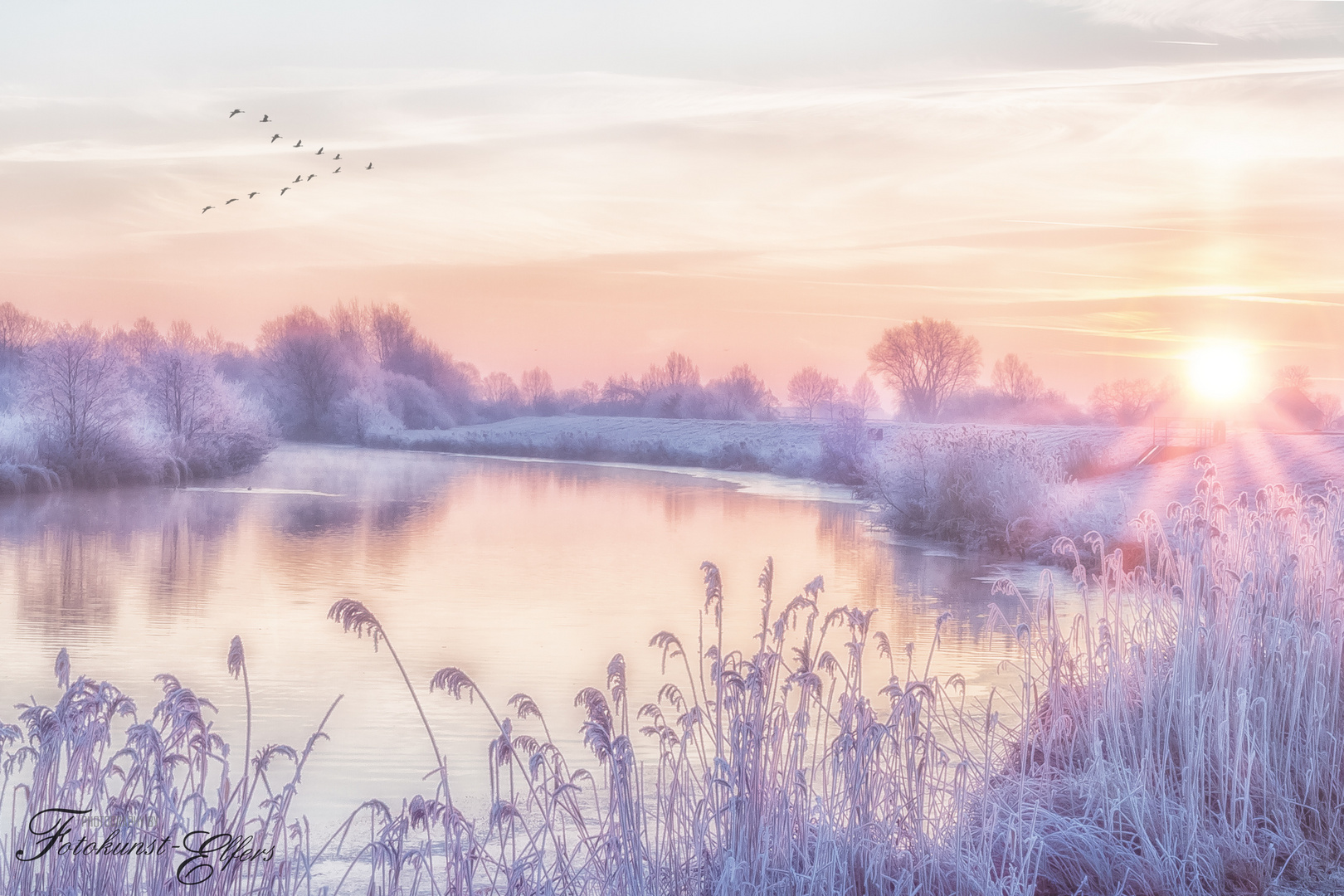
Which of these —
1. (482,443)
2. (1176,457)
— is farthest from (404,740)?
(482,443)

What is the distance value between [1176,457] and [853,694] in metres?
21.3

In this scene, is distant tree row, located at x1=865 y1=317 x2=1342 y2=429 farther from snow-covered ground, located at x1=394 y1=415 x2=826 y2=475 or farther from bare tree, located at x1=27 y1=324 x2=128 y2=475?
bare tree, located at x1=27 y1=324 x2=128 y2=475

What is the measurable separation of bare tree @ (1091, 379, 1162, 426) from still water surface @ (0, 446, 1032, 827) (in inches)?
1347

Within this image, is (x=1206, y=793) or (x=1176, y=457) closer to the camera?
(x=1206, y=793)

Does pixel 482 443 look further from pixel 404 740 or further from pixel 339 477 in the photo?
pixel 404 740

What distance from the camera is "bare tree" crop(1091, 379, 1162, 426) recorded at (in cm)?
5347

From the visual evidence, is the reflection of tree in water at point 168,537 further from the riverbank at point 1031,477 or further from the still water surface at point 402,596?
the riverbank at point 1031,477

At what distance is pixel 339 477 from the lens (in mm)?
29703

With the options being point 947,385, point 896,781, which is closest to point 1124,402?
point 947,385

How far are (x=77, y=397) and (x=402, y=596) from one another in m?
14.2

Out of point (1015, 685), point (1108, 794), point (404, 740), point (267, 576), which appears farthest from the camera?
point (267, 576)

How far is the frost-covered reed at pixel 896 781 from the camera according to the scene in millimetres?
3188

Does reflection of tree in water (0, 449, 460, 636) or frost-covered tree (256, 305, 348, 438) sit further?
frost-covered tree (256, 305, 348, 438)

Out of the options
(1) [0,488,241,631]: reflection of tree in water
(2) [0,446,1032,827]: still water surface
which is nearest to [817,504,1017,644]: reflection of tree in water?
(2) [0,446,1032,827]: still water surface
